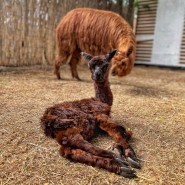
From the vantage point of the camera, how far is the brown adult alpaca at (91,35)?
5730 mm

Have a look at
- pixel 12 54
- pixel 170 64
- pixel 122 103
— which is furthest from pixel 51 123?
pixel 170 64

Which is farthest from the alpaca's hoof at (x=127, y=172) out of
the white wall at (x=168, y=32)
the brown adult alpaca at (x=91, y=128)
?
the white wall at (x=168, y=32)

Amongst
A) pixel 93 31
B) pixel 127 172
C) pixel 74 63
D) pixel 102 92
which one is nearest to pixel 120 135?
pixel 127 172

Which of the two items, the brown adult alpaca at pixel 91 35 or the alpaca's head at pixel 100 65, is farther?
the brown adult alpaca at pixel 91 35

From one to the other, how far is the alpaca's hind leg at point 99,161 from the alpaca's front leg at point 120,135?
0.14 metres

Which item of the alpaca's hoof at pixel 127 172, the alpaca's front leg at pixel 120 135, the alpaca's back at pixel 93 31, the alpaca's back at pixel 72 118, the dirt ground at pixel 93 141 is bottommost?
the dirt ground at pixel 93 141

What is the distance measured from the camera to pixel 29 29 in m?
7.91

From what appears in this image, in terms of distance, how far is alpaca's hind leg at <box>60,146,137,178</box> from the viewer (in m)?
2.12

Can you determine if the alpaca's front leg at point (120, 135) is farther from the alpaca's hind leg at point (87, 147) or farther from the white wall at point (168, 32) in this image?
the white wall at point (168, 32)

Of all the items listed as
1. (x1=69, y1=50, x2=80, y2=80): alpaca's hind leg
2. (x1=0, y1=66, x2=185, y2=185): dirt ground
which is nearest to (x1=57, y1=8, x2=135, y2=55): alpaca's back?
(x1=69, y1=50, x2=80, y2=80): alpaca's hind leg

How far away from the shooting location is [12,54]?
748cm

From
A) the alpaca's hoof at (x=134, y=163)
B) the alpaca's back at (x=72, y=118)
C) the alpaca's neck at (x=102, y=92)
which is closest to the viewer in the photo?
the alpaca's hoof at (x=134, y=163)

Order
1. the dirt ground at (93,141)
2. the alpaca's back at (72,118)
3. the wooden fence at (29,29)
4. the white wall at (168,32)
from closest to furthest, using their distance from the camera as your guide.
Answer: the dirt ground at (93,141)
the alpaca's back at (72,118)
the wooden fence at (29,29)
the white wall at (168,32)

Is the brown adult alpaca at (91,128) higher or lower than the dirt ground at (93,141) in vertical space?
higher
